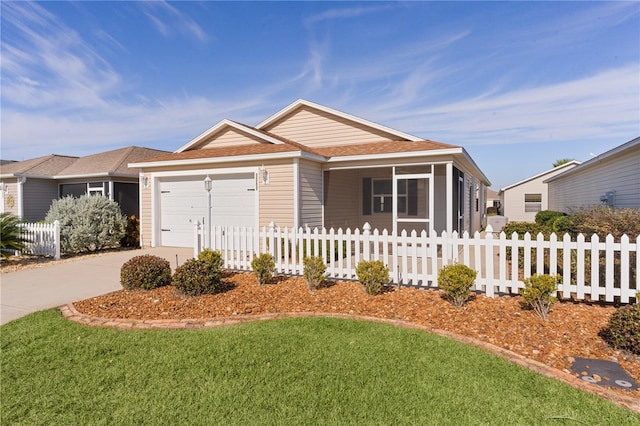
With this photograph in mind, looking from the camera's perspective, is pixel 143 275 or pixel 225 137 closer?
pixel 143 275

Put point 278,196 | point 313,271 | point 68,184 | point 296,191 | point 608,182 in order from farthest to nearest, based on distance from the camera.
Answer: point 68,184 → point 608,182 → point 278,196 → point 296,191 → point 313,271

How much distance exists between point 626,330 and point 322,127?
11.5 metres

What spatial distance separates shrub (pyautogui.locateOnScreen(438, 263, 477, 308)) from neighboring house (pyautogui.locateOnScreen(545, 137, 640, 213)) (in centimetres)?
753

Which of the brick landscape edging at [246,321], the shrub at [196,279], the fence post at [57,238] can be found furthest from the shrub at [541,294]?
the fence post at [57,238]

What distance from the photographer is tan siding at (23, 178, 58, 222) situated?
1744 centimetres

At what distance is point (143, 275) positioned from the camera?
251 inches

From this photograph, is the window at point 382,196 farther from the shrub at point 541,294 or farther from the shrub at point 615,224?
the shrub at point 541,294

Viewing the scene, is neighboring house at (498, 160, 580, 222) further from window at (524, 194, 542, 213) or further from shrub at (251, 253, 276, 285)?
shrub at (251, 253, 276, 285)

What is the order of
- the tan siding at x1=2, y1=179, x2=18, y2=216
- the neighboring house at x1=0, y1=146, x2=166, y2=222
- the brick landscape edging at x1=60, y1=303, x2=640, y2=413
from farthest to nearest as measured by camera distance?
the tan siding at x1=2, y1=179, x2=18, y2=216 → the neighboring house at x1=0, y1=146, x2=166, y2=222 → the brick landscape edging at x1=60, y1=303, x2=640, y2=413

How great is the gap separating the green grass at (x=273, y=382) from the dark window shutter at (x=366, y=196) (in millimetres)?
10371

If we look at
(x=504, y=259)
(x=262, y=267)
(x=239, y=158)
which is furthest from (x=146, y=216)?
(x=504, y=259)

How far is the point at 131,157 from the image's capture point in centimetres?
1852

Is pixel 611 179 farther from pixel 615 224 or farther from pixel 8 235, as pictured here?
pixel 8 235

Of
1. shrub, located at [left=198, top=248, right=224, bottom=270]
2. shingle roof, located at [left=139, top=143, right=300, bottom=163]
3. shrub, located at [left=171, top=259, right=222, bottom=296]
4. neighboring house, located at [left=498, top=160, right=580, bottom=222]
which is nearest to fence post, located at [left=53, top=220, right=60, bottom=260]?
shingle roof, located at [left=139, top=143, right=300, bottom=163]
